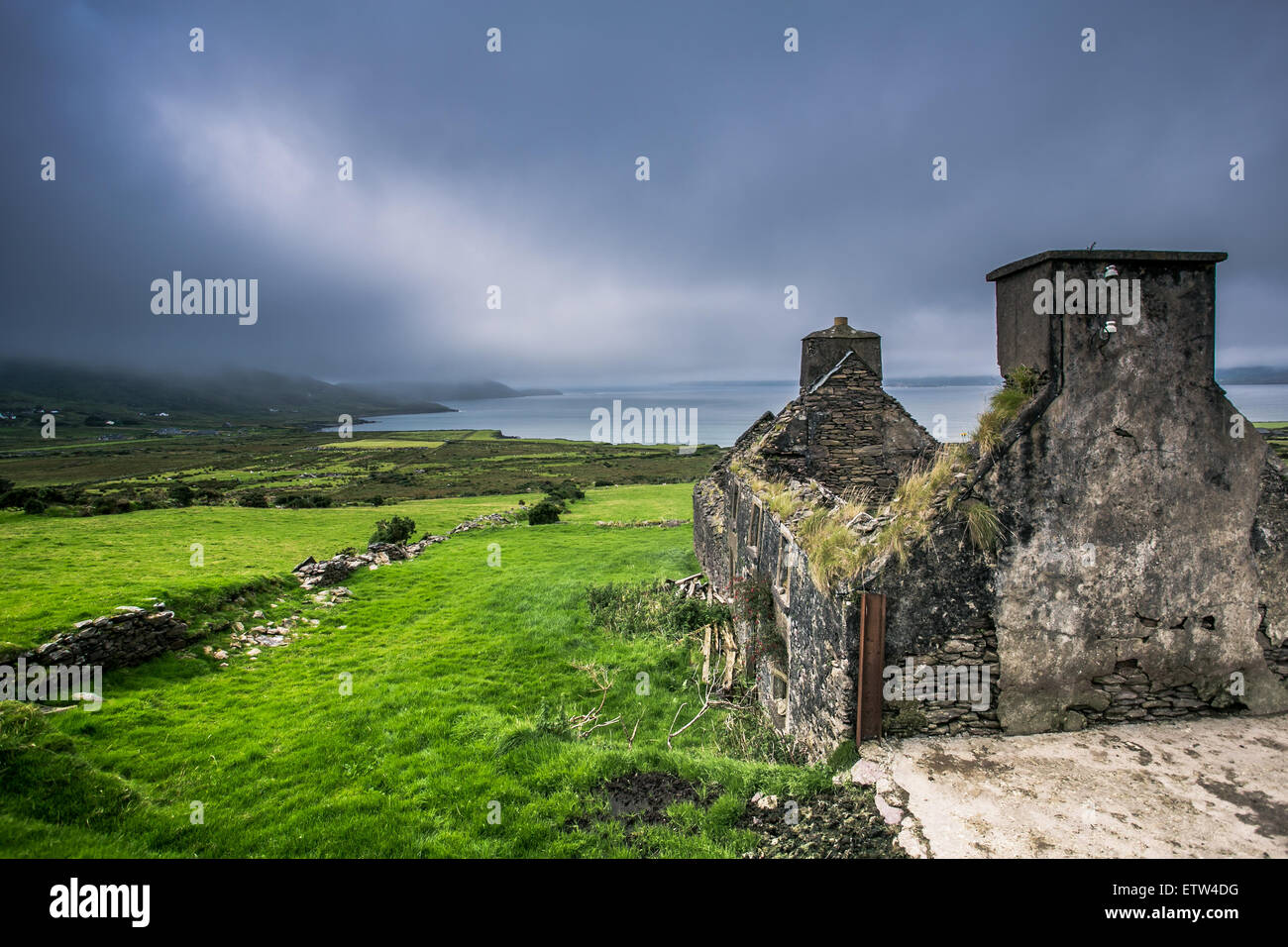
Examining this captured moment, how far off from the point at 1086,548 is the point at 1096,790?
2687mm

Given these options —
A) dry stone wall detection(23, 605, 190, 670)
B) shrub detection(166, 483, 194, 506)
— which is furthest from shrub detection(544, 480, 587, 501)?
dry stone wall detection(23, 605, 190, 670)

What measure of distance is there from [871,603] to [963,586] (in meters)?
1.14

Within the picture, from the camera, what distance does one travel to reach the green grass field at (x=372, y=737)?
22.6 ft

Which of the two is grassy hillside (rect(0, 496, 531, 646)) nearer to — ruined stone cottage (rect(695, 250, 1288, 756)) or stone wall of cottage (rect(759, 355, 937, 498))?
ruined stone cottage (rect(695, 250, 1288, 756))

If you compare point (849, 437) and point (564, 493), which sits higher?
point (849, 437)

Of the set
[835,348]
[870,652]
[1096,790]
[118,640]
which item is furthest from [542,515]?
[1096,790]

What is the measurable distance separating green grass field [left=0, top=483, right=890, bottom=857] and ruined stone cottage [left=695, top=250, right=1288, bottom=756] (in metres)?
2.08

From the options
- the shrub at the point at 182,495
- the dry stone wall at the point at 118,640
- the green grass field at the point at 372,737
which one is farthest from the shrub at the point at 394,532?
the shrub at the point at 182,495

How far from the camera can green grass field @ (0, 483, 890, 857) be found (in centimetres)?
689

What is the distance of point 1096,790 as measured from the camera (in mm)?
5766

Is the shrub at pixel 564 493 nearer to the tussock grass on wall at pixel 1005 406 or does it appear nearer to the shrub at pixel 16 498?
the shrub at pixel 16 498

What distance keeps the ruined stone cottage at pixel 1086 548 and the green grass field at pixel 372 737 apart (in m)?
2.08

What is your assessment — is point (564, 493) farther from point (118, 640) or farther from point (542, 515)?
point (118, 640)
